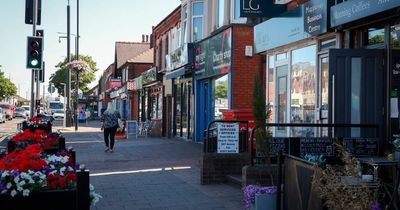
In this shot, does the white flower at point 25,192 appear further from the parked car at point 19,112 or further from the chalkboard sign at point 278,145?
the parked car at point 19,112

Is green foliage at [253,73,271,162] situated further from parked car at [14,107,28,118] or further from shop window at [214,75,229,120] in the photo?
parked car at [14,107,28,118]

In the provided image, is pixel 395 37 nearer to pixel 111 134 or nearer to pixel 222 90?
pixel 222 90

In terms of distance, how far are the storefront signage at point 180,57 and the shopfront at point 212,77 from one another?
1.42ft

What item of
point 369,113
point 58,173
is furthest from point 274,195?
point 369,113

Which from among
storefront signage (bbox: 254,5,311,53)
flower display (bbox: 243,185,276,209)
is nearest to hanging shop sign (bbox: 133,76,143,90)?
storefront signage (bbox: 254,5,311,53)

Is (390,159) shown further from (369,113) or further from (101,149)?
(101,149)

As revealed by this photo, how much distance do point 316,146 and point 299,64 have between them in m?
4.28

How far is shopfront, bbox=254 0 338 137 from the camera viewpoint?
34.7 ft

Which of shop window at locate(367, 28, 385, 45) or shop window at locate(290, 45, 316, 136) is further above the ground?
shop window at locate(367, 28, 385, 45)

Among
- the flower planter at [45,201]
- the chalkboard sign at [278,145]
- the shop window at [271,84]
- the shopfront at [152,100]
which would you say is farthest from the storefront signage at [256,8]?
the shopfront at [152,100]

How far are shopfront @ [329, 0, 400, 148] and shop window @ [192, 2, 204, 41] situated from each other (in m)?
12.5

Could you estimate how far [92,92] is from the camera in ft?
373

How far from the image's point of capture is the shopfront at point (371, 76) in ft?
27.8

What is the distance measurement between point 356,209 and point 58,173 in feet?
9.30
